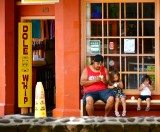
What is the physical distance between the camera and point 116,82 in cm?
1177

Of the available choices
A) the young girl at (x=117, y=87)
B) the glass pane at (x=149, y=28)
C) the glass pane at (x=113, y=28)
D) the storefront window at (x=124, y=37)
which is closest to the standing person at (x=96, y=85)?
the young girl at (x=117, y=87)

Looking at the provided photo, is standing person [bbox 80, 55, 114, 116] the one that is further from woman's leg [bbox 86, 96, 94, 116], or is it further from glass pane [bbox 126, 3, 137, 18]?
glass pane [bbox 126, 3, 137, 18]

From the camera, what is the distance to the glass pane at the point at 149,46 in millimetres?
12188

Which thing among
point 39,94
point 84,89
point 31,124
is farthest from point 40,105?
point 31,124

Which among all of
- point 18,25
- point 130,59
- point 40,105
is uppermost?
point 18,25

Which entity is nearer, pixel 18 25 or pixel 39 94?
pixel 39 94

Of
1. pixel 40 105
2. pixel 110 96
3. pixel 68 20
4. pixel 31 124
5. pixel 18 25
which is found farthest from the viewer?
pixel 18 25

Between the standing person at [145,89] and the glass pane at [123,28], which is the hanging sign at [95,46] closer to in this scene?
the glass pane at [123,28]

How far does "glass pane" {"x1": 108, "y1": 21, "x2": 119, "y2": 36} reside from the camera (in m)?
12.3

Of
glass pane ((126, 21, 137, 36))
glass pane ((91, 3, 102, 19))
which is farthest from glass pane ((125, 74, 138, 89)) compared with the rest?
glass pane ((91, 3, 102, 19))

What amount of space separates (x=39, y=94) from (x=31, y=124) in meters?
3.94

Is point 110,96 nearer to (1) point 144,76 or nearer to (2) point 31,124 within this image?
(1) point 144,76

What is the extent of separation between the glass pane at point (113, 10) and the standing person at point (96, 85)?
4.10 ft

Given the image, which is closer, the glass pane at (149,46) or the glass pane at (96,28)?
the glass pane at (149,46)
